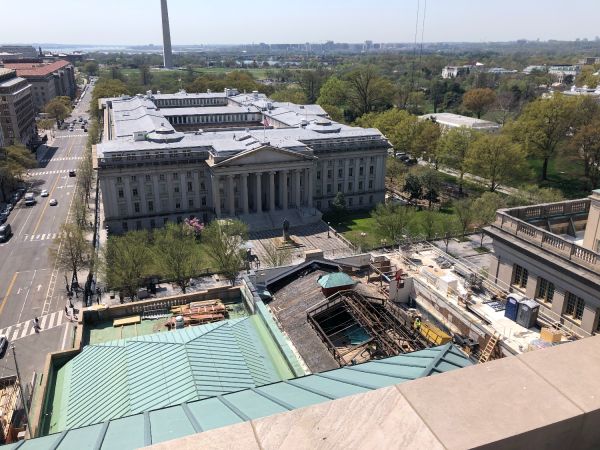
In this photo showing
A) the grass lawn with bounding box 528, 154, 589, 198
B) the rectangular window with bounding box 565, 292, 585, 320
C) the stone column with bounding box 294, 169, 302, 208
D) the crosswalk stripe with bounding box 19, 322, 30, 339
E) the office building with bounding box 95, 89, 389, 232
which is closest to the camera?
the rectangular window with bounding box 565, 292, 585, 320

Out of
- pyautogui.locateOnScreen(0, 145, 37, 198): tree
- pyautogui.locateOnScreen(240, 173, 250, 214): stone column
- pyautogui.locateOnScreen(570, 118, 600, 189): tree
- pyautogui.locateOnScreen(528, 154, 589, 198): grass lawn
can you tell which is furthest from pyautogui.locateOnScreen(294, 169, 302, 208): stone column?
pyautogui.locateOnScreen(570, 118, 600, 189): tree

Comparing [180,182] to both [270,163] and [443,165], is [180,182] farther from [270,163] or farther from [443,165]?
[443,165]

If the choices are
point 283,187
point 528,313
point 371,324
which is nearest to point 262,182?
point 283,187

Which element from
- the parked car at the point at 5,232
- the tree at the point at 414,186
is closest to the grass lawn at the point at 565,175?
the tree at the point at 414,186

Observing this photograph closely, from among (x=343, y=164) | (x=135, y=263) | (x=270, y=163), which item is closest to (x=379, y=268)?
(x=135, y=263)

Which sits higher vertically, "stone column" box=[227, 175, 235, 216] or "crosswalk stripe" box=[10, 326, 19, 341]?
"stone column" box=[227, 175, 235, 216]

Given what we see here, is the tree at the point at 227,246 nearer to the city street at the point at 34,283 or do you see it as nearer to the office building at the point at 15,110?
the city street at the point at 34,283

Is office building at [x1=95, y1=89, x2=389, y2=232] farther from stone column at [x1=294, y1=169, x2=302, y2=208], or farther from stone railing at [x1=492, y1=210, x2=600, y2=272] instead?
stone railing at [x1=492, y1=210, x2=600, y2=272]
